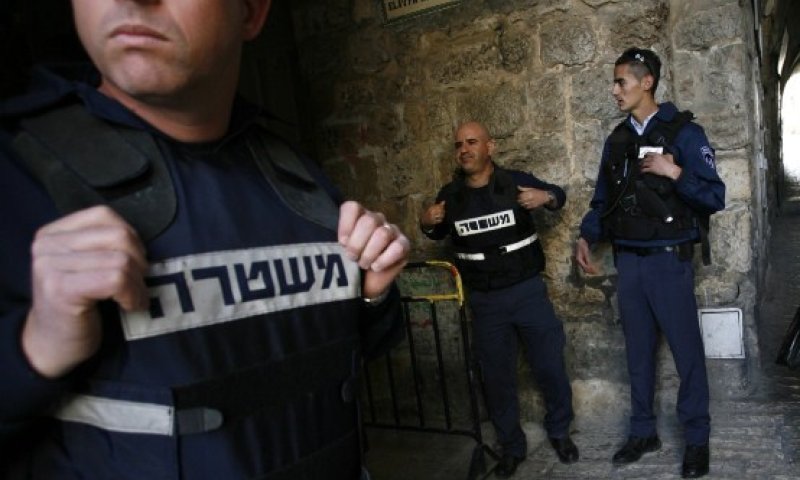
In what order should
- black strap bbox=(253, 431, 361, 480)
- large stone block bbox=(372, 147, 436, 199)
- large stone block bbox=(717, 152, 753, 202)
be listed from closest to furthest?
black strap bbox=(253, 431, 361, 480) → large stone block bbox=(717, 152, 753, 202) → large stone block bbox=(372, 147, 436, 199)

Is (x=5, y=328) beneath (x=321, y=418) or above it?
above

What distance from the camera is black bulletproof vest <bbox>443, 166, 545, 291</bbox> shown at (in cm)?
353

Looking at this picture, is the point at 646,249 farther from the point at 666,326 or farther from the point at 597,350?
the point at 597,350

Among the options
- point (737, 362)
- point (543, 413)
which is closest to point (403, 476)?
point (543, 413)

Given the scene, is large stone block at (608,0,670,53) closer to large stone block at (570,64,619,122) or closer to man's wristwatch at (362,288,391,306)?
large stone block at (570,64,619,122)

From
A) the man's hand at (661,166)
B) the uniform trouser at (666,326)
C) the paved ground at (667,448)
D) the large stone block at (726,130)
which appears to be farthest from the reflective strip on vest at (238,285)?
the large stone block at (726,130)

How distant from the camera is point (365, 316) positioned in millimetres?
1292

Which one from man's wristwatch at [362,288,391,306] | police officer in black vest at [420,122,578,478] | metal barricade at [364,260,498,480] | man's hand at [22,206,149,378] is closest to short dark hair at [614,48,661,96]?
police officer in black vest at [420,122,578,478]

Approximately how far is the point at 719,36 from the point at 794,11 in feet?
31.5

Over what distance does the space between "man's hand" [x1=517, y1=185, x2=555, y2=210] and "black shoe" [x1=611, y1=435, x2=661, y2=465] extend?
1424 millimetres

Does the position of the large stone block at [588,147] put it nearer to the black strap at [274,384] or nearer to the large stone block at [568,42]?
the large stone block at [568,42]

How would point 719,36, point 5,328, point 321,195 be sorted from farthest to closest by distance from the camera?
point 719,36 → point 321,195 → point 5,328

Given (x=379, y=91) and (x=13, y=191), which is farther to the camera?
(x=379, y=91)

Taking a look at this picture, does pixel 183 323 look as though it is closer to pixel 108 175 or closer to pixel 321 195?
pixel 108 175
